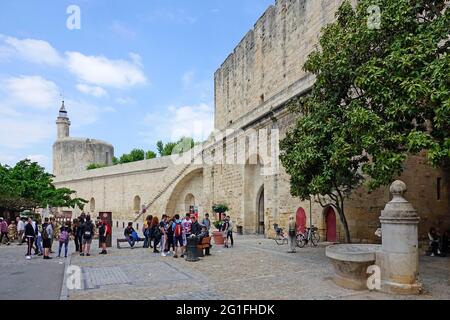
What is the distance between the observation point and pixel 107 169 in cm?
4128

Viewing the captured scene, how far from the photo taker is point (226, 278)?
824 cm

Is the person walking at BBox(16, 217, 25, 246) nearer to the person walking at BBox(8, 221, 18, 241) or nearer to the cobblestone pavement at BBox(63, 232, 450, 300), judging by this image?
the person walking at BBox(8, 221, 18, 241)

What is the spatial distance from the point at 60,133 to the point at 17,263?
2280 inches

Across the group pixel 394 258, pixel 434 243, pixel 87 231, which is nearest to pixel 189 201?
pixel 87 231

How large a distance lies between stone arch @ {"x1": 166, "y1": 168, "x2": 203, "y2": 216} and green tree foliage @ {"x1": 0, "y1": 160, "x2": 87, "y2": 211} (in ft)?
28.3

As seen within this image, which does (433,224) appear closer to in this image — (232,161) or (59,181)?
(232,161)

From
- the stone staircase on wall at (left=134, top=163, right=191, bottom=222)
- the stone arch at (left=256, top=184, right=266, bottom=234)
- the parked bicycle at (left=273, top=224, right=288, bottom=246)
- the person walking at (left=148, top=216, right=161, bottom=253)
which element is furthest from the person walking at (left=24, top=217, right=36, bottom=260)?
the stone staircase on wall at (left=134, top=163, right=191, bottom=222)

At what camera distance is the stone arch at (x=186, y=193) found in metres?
30.5

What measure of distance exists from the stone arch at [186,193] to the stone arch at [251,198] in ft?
28.1

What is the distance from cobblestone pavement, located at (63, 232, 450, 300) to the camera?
6.64 meters

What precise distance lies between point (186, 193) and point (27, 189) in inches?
487

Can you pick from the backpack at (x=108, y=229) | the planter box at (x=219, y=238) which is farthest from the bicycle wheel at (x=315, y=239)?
the backpack at (x=108, y=229)

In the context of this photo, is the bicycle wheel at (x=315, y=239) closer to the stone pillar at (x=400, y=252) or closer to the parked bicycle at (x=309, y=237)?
the parked bicycle at (x=309, y=237)

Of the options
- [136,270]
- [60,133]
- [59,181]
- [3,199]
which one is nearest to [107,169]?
[59,181]
